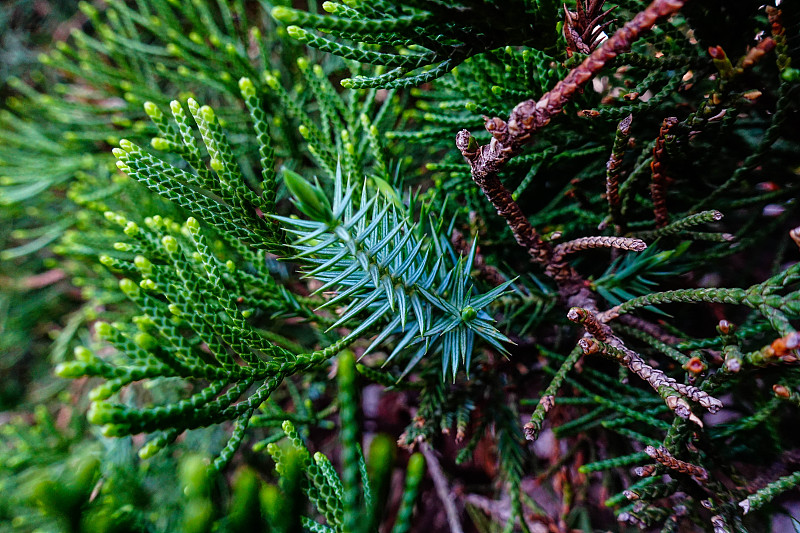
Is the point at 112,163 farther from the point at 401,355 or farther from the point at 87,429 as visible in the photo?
the point at 401,355

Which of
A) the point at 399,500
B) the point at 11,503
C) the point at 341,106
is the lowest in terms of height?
the point at 399,500

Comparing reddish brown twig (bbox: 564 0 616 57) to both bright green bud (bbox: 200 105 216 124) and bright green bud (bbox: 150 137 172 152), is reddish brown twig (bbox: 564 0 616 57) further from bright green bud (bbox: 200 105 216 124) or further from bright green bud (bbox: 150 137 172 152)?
bright green bud (bbox: 150 137 172 152)

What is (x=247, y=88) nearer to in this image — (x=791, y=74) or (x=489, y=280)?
(x=489, y=280)

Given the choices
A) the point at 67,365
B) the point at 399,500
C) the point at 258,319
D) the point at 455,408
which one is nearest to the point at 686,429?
the point at 455,408

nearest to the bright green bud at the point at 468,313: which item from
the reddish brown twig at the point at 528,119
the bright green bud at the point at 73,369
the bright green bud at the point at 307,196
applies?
the reddish brown twig at the point at 528,119

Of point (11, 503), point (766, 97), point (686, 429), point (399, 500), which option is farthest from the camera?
point (399, 500)

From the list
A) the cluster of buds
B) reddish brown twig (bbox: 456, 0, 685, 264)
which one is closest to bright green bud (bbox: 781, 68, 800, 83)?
reddish brown twig (bbox: 456, 0, 685, 264)

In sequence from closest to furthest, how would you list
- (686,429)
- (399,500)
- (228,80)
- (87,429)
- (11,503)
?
(686,429)
(11,503)
(228,80)
(399,500)
(87,429)
